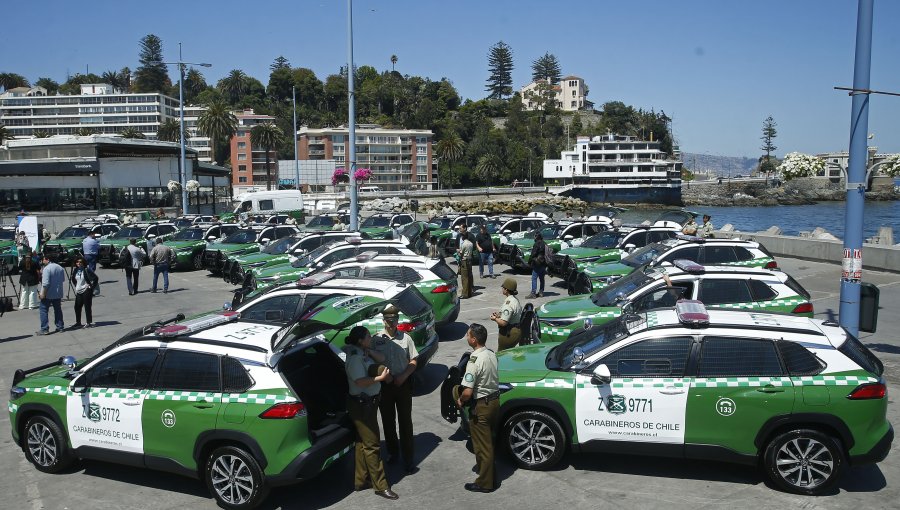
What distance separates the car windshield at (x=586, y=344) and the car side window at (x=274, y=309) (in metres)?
4.30

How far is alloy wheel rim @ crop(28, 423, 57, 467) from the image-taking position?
6.78m

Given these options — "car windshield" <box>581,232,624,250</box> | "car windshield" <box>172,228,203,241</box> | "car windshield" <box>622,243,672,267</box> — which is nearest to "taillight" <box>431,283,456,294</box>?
"car windshield" <box>622,243,672,267</box>

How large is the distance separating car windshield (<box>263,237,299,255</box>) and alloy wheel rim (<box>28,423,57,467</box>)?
12.8 m

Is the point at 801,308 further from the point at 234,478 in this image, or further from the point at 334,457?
the point at 234,478

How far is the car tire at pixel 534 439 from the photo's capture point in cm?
663

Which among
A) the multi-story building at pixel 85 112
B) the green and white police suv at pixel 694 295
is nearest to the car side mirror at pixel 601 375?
the green and white police suv at pixel 694 295

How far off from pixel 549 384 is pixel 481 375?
0.87 meters

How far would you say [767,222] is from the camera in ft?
292

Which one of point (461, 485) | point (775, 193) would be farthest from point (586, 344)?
point (775, 193)

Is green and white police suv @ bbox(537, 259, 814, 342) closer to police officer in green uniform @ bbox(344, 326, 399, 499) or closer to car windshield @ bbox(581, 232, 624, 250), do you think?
police officer in green uniform @ bbox(344, 326, 399, 499)

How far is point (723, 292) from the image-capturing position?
10086 mm

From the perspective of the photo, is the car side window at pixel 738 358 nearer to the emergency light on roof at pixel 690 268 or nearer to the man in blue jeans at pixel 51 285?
the emergency light on roof at pixel 690 268

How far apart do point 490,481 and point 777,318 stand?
3.37 metres

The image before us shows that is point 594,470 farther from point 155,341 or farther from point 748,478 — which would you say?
point 155,341
